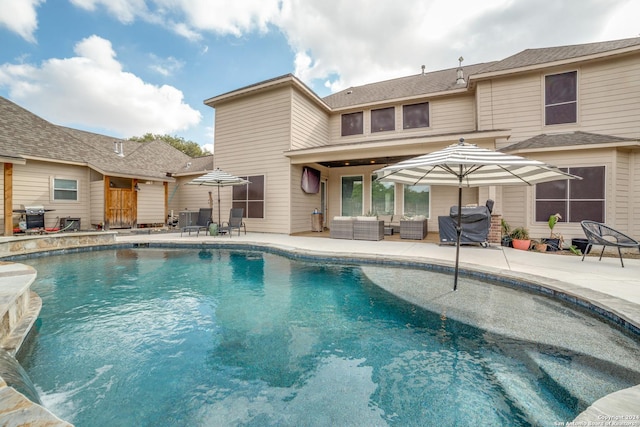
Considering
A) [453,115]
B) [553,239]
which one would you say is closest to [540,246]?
[553,239]

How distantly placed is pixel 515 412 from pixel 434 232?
8.76 m

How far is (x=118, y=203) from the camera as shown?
10.6 meters

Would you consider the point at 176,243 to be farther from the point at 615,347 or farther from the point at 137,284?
the point at 615,347

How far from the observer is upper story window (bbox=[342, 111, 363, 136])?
11.0 metres

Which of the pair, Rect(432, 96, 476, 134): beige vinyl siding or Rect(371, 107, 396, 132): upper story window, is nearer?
Rect(432, 96, 476, 134): beige vinyl siding

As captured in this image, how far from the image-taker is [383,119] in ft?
34.7

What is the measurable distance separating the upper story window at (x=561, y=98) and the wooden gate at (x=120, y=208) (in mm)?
14849

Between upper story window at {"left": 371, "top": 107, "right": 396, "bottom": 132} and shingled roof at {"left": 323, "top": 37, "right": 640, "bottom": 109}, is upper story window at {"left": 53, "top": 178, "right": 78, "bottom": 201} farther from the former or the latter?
upper story window at {"left": 371, "top": 107, "right": 396, "bottom": 132}

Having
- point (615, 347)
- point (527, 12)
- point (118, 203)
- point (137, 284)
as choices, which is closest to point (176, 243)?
point (137, 284)

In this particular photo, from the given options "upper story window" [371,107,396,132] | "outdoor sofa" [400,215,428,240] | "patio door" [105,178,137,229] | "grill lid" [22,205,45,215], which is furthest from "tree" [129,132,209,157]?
"outdoor sofa" [400,215,428,240]

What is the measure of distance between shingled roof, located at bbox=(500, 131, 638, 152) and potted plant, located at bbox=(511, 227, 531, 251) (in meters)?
2.20

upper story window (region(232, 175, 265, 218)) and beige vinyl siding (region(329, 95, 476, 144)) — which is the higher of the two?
beige vinyl siding (region(329, 95, 476, 144))

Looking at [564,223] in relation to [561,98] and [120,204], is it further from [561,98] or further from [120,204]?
[120,204]

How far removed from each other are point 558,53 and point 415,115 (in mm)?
4308
